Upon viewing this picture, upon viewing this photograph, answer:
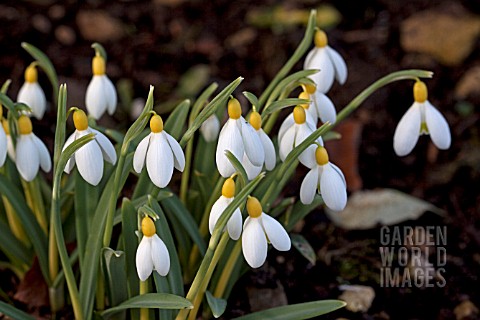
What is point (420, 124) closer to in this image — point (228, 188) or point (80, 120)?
point (228, 188)

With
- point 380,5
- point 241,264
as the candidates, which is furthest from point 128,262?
point 380,5

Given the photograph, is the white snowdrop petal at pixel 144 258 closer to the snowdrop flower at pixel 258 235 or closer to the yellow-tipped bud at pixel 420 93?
the snowdrop flower at pixel 258 235

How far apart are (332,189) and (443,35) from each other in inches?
93.0

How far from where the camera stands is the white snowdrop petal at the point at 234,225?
1.58 meters

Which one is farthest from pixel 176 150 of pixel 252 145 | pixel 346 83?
pixel 346 83

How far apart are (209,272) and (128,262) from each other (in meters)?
0.20

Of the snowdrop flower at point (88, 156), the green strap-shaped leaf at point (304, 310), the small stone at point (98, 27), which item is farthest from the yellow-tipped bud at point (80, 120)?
the small stone at point (98, 27)

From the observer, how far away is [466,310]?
2.33 metres

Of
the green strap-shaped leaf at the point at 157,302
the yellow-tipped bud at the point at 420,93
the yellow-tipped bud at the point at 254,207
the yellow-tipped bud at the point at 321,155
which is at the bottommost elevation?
the green strap-shaped leaf at the point at 157,302

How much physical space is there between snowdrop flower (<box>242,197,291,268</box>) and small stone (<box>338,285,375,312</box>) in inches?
30.2

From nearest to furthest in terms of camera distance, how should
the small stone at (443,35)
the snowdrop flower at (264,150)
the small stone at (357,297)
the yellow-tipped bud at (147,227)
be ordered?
the yellow-tipped bud at (147,227) → the snowdrop flower at (264,150) → the small stone at (357,297) → the small stone at (443,35)

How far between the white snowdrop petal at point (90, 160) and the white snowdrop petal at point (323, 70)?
0.61 meters

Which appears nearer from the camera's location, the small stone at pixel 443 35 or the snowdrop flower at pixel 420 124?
the snowdrop flower at pixel 420 124

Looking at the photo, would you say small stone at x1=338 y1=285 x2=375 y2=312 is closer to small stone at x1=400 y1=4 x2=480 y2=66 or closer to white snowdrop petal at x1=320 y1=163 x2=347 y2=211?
white snowdrop petal at x1=320 y1=163 x2=347 y2=211
